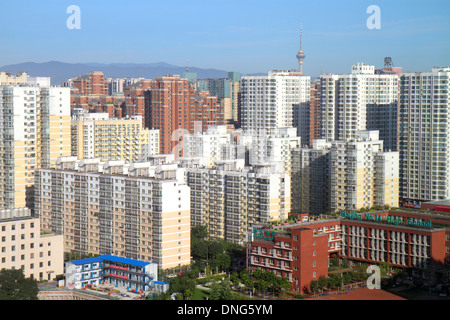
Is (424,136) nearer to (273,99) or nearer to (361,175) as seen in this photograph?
(361,175)

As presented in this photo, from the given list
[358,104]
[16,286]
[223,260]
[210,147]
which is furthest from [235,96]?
[16,286]

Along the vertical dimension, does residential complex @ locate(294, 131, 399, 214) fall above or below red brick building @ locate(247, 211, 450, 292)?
above

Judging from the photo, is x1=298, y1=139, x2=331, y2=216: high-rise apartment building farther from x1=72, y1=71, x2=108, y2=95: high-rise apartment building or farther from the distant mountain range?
x1=72, y1=71, x2=108, y2=95: high-rise apartment building

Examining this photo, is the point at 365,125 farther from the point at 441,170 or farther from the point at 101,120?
the point at 101,120

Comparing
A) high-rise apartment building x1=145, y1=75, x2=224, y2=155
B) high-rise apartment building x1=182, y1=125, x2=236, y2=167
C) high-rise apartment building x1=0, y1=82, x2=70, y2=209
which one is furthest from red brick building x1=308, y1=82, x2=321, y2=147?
high-rise apartment building x1=0, y1=82, x2=70, y2=209

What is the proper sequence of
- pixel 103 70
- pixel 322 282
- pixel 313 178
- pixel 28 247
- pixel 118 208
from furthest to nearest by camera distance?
pixel 103 70, pixel 313 178, pixel 118 208, pixel 28 247, pixel 322 282

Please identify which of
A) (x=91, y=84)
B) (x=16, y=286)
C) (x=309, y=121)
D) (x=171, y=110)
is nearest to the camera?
(x=16, y=286)

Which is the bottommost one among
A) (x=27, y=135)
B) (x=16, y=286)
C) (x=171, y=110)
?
(x=16, y=286)
